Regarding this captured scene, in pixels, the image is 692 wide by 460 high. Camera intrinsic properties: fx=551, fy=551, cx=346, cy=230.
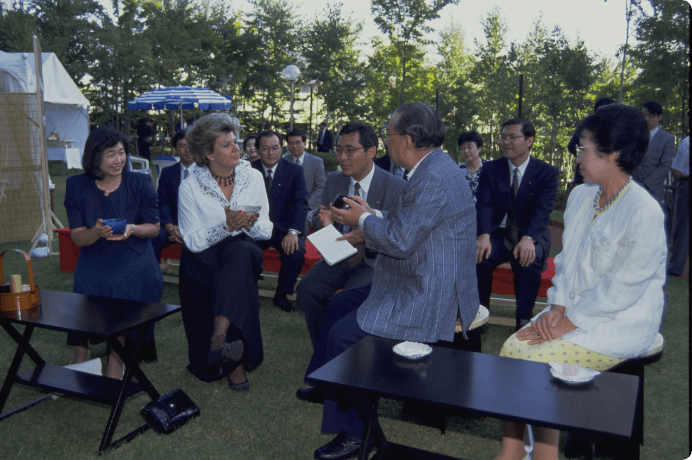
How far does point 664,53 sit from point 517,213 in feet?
24.0

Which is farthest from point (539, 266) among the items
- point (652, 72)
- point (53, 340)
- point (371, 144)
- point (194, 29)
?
point (194, 29)

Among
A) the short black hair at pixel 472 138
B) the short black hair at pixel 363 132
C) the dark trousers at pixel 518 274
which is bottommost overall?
the dark trousers at pixel 518 274

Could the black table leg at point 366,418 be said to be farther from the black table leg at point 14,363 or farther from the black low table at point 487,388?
the black table leg at point 14,363

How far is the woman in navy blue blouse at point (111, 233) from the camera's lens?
3.71 metres

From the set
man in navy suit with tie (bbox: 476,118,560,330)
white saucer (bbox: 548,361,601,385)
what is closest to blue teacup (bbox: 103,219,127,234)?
man in navy suit with tie (bbox: 476,118,560,330)

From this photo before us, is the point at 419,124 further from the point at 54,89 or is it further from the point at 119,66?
the point at 119,66

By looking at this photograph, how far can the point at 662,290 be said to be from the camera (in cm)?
250

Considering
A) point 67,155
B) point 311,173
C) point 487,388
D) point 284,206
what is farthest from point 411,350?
point 67,155

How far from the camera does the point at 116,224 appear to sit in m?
3.60

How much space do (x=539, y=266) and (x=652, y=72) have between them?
7.77 m

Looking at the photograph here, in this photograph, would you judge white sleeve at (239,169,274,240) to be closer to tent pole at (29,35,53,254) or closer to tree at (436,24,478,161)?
tent pole at (29,35,53,254)

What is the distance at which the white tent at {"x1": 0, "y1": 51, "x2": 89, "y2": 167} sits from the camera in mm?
15461

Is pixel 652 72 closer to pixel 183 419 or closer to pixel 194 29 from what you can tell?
pixel 183 419

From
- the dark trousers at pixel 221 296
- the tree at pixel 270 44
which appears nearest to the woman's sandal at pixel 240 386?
the dark trousers at pixel 221 296
